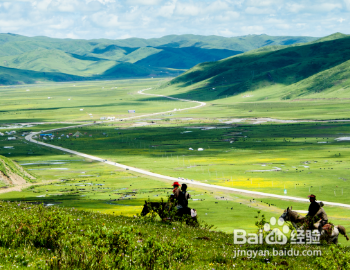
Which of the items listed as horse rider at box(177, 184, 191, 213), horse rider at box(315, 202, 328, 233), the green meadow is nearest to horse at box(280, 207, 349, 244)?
horse rider at box(315, 202, 328, 233)

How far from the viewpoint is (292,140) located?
136625mm

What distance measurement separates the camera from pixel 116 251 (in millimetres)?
16500

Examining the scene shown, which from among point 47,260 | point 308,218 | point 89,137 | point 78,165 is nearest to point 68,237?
point 47,260

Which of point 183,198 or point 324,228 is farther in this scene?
point 183,198

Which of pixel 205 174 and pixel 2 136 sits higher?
pixel 2 136

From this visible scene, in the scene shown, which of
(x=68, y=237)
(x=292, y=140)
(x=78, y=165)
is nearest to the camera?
(x=68, y=237)

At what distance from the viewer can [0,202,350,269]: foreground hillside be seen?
15828 millimetres

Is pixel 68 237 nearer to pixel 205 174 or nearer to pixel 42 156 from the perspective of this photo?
pixel 205 174

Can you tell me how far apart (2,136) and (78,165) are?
228 feet

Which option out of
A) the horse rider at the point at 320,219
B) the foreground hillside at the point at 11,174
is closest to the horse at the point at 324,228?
the horse rider at the point at 320,219

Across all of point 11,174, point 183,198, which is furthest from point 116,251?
point 11,174

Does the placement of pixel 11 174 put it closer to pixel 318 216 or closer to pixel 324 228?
pixel 318 216

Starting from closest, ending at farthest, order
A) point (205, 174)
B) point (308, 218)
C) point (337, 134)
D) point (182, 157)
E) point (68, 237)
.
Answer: point (68, 237)
point (308, 218)
point (205, 174)
point (182, 157)
point (337, 134)

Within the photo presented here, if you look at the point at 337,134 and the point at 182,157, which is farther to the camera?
the point at 337,134
